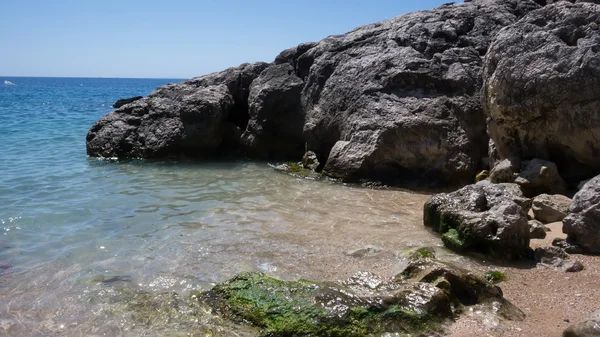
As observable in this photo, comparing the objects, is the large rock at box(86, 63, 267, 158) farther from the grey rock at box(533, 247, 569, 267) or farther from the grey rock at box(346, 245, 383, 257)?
the grey rock at box(533, 247, 569, 267)

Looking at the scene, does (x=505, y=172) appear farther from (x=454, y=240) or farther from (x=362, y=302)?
(x=362, y=302)

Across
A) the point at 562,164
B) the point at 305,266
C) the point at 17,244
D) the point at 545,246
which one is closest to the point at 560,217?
the point at 545,246

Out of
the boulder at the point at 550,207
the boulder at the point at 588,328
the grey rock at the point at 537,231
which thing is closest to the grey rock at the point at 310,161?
the boulder at the point at 550,207

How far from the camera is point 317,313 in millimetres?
5297

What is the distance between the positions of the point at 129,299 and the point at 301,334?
2351 millimetres

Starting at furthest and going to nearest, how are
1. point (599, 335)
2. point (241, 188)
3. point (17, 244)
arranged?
point (241, 188)
point (17, 244)
point (599, 335)

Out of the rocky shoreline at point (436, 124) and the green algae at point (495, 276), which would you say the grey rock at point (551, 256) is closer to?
the rocky shoreline at point (436, 124)

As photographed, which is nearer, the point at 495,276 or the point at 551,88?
the point at 495,276

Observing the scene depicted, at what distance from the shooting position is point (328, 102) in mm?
14422

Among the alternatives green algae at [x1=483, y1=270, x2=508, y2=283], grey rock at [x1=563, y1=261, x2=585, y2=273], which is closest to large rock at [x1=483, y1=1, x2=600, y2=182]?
grey rock at [x1=563, y1=261, x2=585, y2=273]

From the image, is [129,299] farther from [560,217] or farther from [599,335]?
[560,217]

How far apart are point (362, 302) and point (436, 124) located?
779cm

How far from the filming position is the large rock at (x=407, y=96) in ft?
40.4

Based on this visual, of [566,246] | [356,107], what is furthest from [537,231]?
[356,107]
